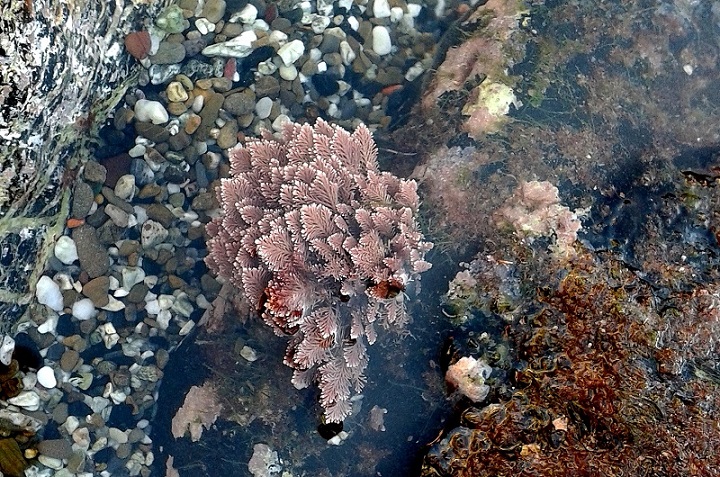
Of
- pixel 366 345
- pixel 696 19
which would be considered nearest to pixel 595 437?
pixel 366 345

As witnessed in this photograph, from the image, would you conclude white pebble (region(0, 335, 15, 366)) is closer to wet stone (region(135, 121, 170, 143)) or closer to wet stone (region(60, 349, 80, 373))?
wet stone (region(60, 349, 80, 373))

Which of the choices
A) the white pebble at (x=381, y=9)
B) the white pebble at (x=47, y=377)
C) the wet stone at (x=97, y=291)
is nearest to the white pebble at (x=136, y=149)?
the wet stone at (x=97, y=291)

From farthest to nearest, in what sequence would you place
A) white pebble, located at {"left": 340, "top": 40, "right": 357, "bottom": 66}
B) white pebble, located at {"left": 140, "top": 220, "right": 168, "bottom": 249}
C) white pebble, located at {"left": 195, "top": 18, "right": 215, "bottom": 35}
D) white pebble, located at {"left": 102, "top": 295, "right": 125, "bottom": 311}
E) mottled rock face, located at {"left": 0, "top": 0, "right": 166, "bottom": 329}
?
white pebble, located at {"left": 340, "top": 40, "right": 357, "bottom": 66}
white pebble, located at {"left": 195, "top": 18, "right": 215, "bottom": 35}
white pebble, located at {"left": 140, "top": 220, "right": 168, "bottom": 249}
white pebble, located at {"left": 102, "top": 295, "right": 125, "bottom": 311}
mottled rock face, located at {"left": 0, "top": 0, "right": 166, "bottom": 329}

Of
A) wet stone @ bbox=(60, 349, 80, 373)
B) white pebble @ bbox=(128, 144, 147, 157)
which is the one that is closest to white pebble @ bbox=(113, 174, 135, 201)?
white pebble @ bbox=(128, 144, 147, 157)

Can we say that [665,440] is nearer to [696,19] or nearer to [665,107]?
[665,107]

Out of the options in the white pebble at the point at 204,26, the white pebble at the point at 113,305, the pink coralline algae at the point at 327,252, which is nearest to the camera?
the pink coralline algae at the point at 327,252

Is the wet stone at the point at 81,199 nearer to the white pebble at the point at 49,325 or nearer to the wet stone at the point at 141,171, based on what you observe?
→ the wet stone at the point at 141,171
